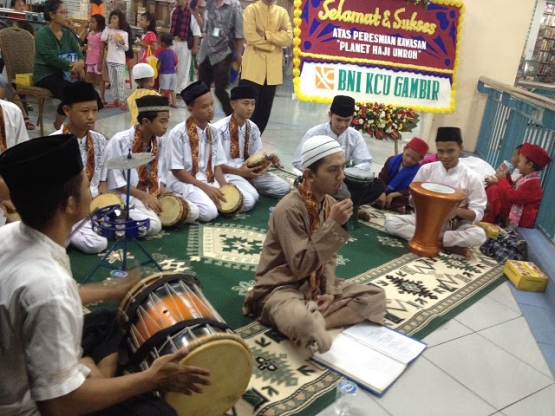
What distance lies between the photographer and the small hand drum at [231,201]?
14.3 ft

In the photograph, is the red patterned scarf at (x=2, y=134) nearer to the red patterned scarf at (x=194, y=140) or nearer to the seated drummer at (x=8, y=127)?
the seated drummer at (x=8, y=127)

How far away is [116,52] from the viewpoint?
8.46 metres

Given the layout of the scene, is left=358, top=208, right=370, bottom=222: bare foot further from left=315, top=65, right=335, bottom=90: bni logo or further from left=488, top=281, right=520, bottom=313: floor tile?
left=315, top=65, right=335, bottom=90: bni logo

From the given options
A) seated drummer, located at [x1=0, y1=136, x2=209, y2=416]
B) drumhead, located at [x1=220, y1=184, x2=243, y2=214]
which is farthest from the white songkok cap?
drumhead, located at [x1=220, y1=184, x2=243, y2=214]

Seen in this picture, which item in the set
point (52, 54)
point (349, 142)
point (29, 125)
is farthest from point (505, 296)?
point (29, 125)

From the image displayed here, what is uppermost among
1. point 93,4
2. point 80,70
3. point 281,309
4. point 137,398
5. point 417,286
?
point 93,4

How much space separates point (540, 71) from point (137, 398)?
62.8 feet

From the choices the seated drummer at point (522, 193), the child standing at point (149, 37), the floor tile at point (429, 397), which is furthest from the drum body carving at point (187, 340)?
the child standing at point (149, 37)

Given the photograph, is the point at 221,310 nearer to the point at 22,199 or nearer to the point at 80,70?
the point at 22,199

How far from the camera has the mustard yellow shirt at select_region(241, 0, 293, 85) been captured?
5.76m

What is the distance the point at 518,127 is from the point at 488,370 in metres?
3.91

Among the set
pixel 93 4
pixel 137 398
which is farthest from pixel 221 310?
pixel 93 4

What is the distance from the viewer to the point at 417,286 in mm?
3514

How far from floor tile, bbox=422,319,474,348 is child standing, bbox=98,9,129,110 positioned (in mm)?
7086
